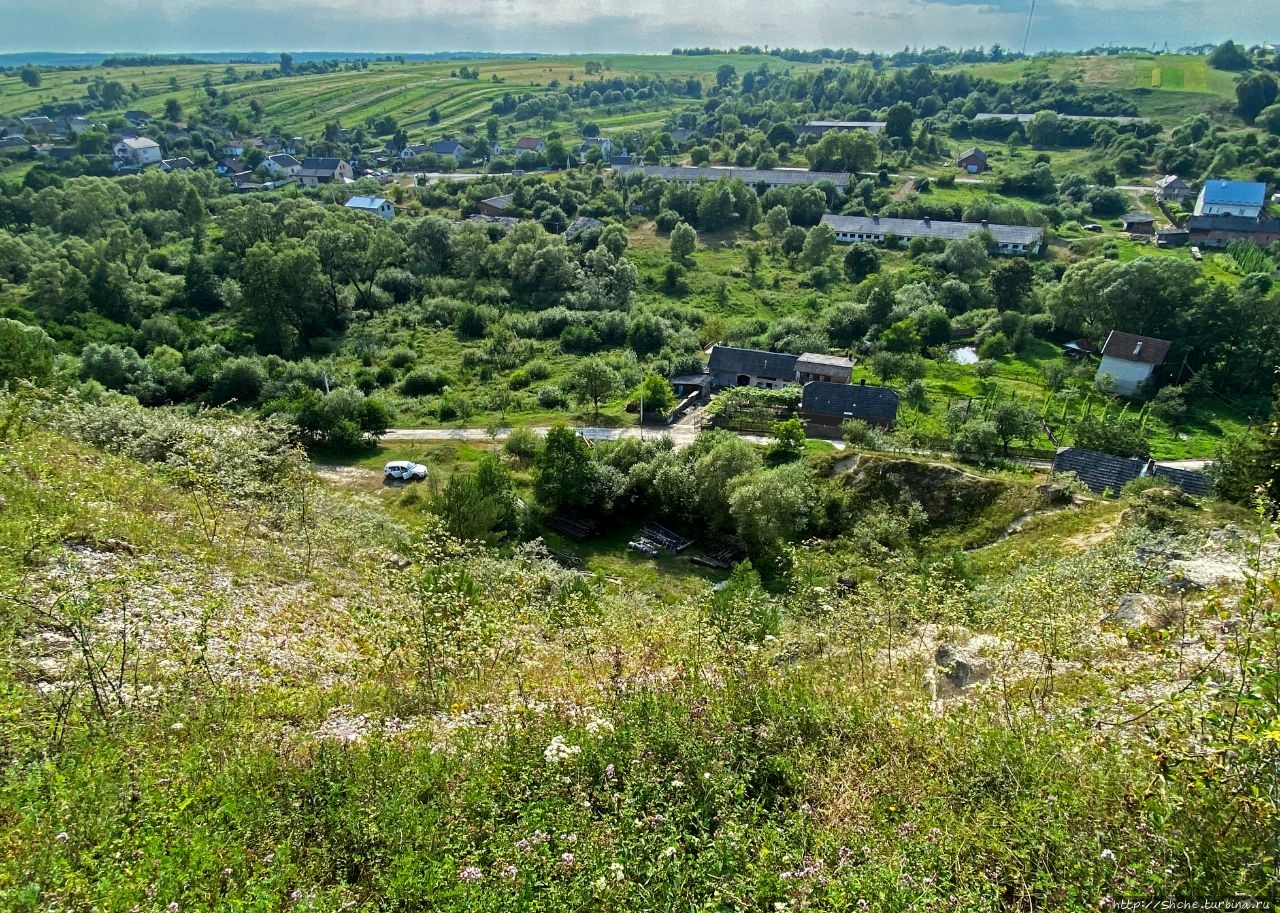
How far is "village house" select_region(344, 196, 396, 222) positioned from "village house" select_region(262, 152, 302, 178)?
84.2 feet

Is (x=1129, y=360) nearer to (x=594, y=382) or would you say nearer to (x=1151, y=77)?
(x=594, y=382)

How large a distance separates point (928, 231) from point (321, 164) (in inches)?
3115

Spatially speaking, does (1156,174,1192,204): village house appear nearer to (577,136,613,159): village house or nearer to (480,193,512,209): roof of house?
(577,136,613,159): village house

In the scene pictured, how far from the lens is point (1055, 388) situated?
147ft

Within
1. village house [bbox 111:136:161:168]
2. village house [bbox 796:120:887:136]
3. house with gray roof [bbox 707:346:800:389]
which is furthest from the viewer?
village house [bbox 796:120:887:136]

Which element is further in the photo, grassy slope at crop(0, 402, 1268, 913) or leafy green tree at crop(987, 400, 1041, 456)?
leafy green tree at crop(987, 400, 1041, 456)

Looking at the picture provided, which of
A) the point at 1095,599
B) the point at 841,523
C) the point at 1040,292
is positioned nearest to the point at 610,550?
the point at 841,523

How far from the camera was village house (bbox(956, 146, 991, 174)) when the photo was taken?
9531 cm

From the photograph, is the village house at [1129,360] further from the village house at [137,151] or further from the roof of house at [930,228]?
the village house at [137,151]

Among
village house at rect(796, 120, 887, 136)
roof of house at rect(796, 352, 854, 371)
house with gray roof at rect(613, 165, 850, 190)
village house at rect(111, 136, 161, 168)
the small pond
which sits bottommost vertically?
the small pond

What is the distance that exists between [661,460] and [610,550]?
4.35 m

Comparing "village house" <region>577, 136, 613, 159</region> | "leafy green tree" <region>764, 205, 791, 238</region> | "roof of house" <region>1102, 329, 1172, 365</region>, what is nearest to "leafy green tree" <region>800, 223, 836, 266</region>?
"leafy green tree" <region>764, 205, 791, 238</region>

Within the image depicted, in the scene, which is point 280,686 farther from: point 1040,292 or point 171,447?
point 1040,292

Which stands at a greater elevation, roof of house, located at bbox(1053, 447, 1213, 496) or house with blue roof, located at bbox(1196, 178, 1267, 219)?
house with blue roof, located at bbox(1196, 178, 1267, 219)
